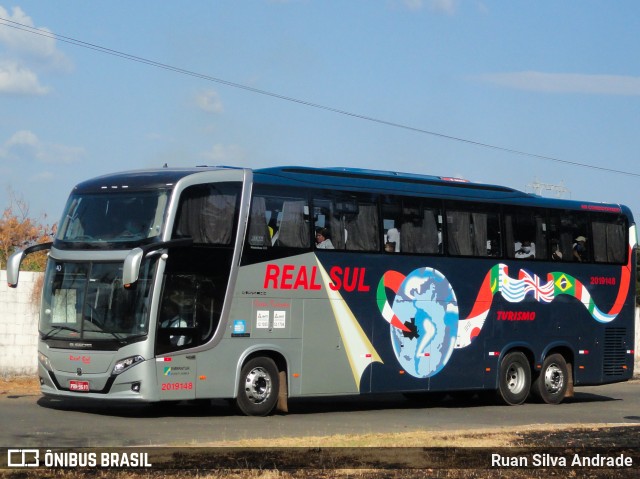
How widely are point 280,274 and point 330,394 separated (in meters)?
2.46

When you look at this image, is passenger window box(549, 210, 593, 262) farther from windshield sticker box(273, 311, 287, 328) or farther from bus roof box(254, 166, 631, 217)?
A: windshield sticker box(273, 311, 287, 328)

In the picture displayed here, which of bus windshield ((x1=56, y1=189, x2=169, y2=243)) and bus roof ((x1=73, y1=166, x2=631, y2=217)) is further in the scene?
bus roof ((x1=73, y1=166, x2=631, y2=217))

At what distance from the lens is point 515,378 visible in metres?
23.2

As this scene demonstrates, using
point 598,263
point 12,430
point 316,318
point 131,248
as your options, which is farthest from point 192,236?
point 598,263

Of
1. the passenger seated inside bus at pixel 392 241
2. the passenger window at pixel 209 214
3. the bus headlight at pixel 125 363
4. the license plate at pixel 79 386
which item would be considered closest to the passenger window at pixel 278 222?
the passenger window at pixel 209 214

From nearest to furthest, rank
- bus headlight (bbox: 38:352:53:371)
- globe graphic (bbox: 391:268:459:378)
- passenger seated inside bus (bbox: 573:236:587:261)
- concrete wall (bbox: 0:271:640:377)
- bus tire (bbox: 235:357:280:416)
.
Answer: bus headlight (bbox: 38:352:53:371) < bus tire (bbox: 235:357:280:416) < globe graphic (bbox: 391:268:459:378) < concrete wall (bbox: 0:271:640:377) < passenger seated inside bus (bbox: 573:236:587:261)

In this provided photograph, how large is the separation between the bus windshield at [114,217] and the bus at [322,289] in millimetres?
25

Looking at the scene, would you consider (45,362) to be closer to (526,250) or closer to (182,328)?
(182,328)

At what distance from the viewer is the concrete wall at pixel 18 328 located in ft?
74.1

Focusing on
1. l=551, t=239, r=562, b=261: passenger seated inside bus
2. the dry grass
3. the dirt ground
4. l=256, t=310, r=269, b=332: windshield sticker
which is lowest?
the dirt ground

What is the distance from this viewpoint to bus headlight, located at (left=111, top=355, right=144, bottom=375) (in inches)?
673

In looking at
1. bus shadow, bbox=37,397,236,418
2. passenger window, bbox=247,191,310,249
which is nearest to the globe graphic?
passenger window, bbox=247,191,310,249

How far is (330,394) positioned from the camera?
19.7 meters

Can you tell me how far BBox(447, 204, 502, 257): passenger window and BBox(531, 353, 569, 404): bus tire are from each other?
2968 millimetres
